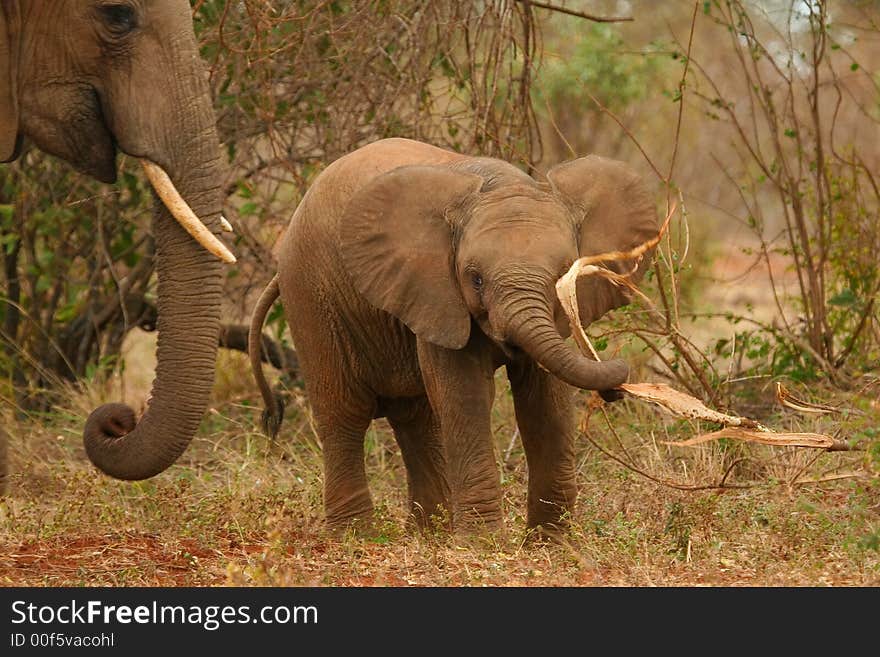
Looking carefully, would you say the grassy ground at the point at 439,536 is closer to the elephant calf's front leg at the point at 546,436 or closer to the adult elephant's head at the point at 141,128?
the elephant calf's front leg at the point at 546,436

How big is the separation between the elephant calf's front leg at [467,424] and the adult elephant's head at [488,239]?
0.15 meters

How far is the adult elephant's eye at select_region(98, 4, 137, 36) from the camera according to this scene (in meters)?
Result: 5.47

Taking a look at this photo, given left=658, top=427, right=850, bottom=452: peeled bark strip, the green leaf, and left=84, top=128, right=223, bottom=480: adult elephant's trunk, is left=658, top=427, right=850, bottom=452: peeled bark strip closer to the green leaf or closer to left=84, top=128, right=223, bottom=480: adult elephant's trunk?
left=84, top=128, right=223, bottom=480: adult elephant's trunk

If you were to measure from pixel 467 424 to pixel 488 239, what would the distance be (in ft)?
2.26

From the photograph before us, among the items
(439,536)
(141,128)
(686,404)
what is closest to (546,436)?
(439,536)

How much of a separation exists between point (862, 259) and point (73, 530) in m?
4.25

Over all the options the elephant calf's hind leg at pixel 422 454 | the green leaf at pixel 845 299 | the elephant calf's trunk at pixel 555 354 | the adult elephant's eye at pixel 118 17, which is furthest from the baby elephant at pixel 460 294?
the green leaf at pixel 845 299

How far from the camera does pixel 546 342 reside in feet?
17.4

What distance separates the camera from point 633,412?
27.6 feet

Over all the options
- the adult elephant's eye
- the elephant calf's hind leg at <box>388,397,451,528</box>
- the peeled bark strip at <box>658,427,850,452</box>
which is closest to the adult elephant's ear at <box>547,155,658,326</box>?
the peeled bark strip at <box>658,427,850,452</box>

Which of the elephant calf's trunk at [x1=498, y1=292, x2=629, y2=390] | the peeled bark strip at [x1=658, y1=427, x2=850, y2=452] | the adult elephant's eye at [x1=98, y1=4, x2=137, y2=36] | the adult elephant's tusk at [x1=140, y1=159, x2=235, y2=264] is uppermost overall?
the adult elephant's eye at [x1=98, y1=4, x2=137, y2=36]

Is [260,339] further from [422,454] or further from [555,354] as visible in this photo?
[555,354]

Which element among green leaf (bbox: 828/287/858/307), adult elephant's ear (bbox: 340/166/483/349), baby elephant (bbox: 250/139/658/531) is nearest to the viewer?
baby elephant (bbox: 250/139/658/531)

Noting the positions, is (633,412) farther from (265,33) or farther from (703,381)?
(265,33)
